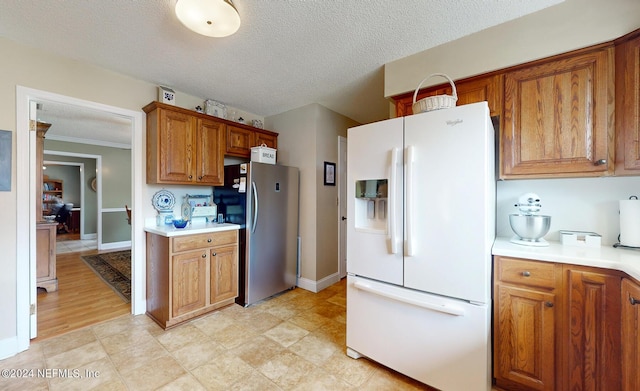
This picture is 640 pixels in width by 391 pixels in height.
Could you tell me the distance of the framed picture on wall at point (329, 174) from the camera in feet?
11.3

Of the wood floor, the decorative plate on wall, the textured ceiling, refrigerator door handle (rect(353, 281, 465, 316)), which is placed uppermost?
the textured ceiling

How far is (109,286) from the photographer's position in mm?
3342

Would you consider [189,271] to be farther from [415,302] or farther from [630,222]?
[630,222]

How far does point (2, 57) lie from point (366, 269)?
319cm

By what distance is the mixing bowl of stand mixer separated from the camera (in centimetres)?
160

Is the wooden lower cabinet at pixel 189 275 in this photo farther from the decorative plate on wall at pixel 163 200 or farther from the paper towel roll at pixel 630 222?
the paper towel roll at pixel 630 222

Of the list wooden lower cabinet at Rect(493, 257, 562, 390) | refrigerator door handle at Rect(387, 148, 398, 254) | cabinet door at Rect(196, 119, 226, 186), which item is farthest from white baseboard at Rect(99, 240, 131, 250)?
wooden lower cabinet at Rect(493, 257, 562, 390)

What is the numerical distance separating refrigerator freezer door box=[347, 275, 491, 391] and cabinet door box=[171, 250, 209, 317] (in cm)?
154

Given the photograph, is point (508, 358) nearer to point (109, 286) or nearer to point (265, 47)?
point (265, 47)

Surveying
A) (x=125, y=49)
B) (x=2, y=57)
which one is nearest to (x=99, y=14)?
(x=125, y=49)

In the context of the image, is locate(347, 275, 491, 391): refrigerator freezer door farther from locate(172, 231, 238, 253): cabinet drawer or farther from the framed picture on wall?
the framed picture on wall

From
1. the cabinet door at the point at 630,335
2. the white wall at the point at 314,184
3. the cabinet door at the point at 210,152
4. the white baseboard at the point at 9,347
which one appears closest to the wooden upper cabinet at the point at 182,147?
the cabinet door at the point at 210,152

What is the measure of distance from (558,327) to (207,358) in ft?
7.47

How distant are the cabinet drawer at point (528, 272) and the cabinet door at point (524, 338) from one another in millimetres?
48
